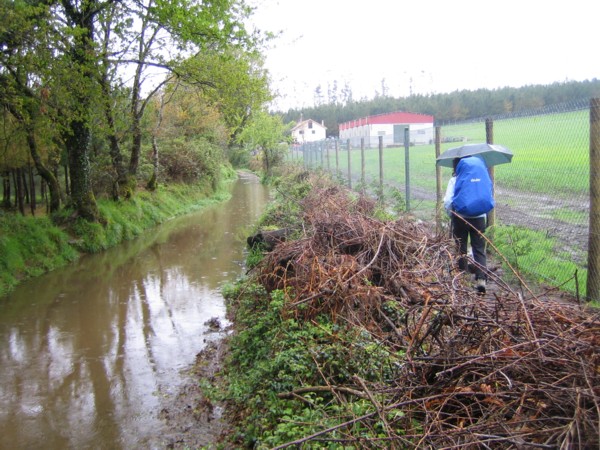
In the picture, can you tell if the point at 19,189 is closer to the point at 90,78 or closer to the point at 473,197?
the point at 90,78

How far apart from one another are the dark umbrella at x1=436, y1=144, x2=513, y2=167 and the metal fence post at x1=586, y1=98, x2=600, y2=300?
145 centimetres

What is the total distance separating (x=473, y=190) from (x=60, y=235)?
10.2m

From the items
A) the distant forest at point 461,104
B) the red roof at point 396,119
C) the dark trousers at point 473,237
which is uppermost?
the distant forest at point 461,104

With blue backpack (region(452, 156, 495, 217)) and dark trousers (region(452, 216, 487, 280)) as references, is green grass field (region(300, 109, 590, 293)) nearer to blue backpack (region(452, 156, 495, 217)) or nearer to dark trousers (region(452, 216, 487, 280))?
dark trousers (region(452, 216, 487, 280))

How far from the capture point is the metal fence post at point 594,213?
5473 mm

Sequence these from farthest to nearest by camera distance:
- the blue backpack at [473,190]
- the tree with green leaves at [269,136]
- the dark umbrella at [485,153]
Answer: the tree with green leaves at [269,136] → the dark umbrella at [485,153] → the blue backpack at [473,190]

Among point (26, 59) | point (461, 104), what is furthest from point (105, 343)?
point (461, 104)

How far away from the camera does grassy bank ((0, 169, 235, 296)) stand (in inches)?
416

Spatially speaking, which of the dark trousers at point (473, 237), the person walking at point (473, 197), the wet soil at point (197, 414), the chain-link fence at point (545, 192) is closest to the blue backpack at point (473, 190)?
the person walking at point (473, 197)

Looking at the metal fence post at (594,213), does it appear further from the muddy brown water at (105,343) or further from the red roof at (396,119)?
the red roof at (396,119)

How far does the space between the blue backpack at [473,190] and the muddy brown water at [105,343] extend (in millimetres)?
3919

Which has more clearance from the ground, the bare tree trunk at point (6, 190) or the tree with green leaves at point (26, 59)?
the tree with green leaves at point (26, 59)

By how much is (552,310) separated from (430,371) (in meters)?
0.90

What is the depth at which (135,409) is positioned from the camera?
5055 mm
